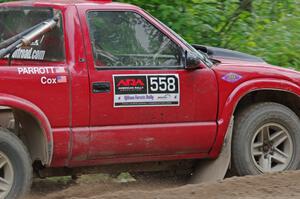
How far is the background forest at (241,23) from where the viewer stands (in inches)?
363

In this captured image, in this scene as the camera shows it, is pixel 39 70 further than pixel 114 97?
No

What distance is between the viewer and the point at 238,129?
657 cm

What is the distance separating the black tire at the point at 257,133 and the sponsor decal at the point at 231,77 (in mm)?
452

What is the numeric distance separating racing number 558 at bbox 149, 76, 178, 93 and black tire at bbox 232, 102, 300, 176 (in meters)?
0.94

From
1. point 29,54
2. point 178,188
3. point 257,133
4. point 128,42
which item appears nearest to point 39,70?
point 29,54

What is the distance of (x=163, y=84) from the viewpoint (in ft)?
19.8

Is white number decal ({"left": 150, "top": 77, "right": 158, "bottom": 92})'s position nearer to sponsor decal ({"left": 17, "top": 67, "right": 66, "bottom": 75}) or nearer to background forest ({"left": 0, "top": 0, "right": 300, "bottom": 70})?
sponsor decal ({"left": 17, "top": 67, "right": 66, "bottom": 75})

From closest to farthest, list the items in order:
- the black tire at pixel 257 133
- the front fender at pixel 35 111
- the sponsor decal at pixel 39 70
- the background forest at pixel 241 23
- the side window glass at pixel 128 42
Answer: the front fender at pixel 35 111 < the sponsor decal at pixel 39 70 < the side window glass at pixel 128 42 < the black tire at pixel 257 133 < the background forest at pixel 241 23

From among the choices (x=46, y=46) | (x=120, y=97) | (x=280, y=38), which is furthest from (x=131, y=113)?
(x=280, y=38)

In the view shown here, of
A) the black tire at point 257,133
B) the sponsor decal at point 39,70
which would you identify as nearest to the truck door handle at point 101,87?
the sponsor decal at point 39,70

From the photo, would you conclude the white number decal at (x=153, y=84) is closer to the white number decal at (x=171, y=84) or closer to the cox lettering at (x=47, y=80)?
the white number decal at (x=171, y=84)

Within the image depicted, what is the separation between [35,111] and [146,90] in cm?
106

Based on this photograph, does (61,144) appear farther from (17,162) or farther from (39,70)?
(39,70)

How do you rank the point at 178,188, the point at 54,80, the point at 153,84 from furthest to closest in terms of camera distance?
the point at 153,84 < the point at 178,188 < the point at 54,80
